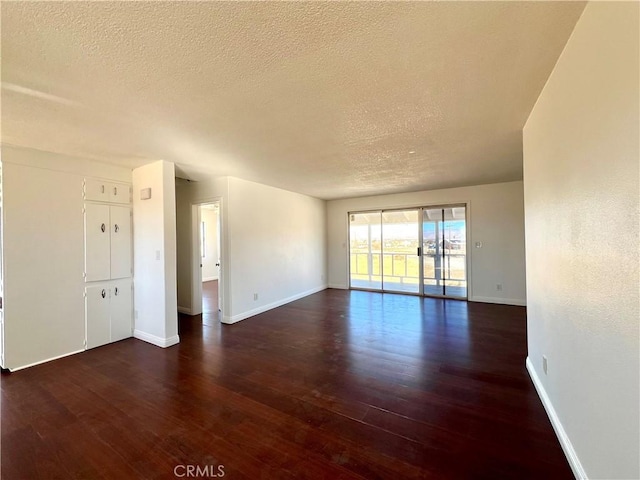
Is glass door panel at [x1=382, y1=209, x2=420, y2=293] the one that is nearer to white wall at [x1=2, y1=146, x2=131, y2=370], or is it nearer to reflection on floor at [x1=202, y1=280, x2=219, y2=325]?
reflection on floor at [x1=202, y1=280, x2=219, y2=325]

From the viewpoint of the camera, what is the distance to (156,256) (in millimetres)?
3338

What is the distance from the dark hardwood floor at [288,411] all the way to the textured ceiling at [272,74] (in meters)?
2.33

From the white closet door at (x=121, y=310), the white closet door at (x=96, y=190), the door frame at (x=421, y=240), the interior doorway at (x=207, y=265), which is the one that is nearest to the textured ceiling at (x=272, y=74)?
the white closet door at (x=96, y=190)

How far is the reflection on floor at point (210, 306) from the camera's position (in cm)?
434

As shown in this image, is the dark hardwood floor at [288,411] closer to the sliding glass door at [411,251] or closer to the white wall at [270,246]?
the white wall at [270,246]

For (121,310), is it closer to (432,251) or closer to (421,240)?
(421,240)

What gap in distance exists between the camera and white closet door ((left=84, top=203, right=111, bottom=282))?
317cm

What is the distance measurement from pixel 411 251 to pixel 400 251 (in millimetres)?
274

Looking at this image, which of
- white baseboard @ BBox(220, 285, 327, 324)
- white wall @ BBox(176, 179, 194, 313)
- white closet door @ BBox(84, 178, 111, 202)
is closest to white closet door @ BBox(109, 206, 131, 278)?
white closet door @ BBox(84, 178, 111, 202)

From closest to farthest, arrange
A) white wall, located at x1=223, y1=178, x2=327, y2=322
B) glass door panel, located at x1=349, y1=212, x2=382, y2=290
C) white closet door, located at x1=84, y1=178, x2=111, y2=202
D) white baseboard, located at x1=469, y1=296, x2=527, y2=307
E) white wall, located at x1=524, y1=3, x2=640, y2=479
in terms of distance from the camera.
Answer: white wall, located at x1=524, y1=3, x2=640, y2=479, white closet door, located at x1=84, y1=178, x2=111, y2=202, white wall, located at x1=223, y1=178, x2=327, y2=322, white baseboard, located at x1=469, y1=296, x2=527, y2=307, glass door panel, located at x1=349, y1=212, x2=382, y2=290

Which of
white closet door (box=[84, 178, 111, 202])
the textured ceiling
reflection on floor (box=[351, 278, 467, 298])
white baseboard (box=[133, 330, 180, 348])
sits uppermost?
the textured ceiling

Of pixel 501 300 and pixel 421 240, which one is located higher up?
pixel 421 240

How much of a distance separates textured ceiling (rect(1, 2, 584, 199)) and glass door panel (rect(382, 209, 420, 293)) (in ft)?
11.1

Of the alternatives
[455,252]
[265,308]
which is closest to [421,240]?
[455,252]
